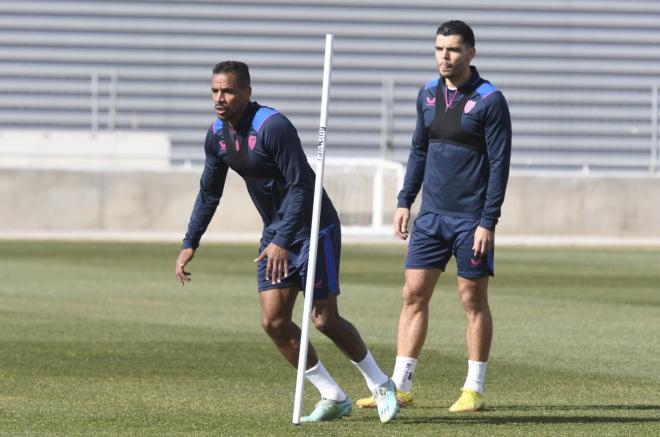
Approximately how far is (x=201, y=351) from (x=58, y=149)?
984 inches

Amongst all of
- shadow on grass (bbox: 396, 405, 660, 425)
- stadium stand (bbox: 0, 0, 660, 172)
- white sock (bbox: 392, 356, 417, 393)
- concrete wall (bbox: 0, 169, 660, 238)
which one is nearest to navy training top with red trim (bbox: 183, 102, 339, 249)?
white sock (bbox: 392, 356, 417, 393)

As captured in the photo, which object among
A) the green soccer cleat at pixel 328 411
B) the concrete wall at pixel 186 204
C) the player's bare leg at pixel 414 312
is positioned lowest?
the concrete wall at pixel 186 204

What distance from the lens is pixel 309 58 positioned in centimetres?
4294

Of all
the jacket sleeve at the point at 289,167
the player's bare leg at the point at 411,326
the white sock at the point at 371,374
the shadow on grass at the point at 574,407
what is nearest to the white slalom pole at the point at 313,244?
the jacket sleeve at the point at 289,167

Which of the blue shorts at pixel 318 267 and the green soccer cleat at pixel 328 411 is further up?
the blue shorts at pixel 318 267

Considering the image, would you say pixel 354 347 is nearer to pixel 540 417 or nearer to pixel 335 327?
pixel 335 327

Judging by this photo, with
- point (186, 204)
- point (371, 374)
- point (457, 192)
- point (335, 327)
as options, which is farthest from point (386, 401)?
point (186, 204)

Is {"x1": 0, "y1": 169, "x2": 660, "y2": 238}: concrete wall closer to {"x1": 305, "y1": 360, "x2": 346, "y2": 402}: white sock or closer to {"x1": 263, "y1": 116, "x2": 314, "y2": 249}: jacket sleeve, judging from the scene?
{"x1": 305, "y1": 360, "x2": 346, "y2": 402}: white sock

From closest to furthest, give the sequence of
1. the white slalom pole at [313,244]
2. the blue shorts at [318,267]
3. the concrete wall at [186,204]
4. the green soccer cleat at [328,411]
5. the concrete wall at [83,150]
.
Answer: the white slalom pole at [313,244] < the blue shorts at [318,267] < the green soccer cleat at [328,411] < the concrete wall at [186,204] < the concrete wall at [83,150]

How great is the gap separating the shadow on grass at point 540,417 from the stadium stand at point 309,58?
31111 millimetres

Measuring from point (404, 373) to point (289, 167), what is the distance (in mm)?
1615

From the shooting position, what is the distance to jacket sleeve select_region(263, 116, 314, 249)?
773 centimetres

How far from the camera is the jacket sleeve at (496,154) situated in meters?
8.28

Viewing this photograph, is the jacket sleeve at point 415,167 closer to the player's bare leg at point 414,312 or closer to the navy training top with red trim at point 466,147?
the navy training top with red trim at point 466,147
